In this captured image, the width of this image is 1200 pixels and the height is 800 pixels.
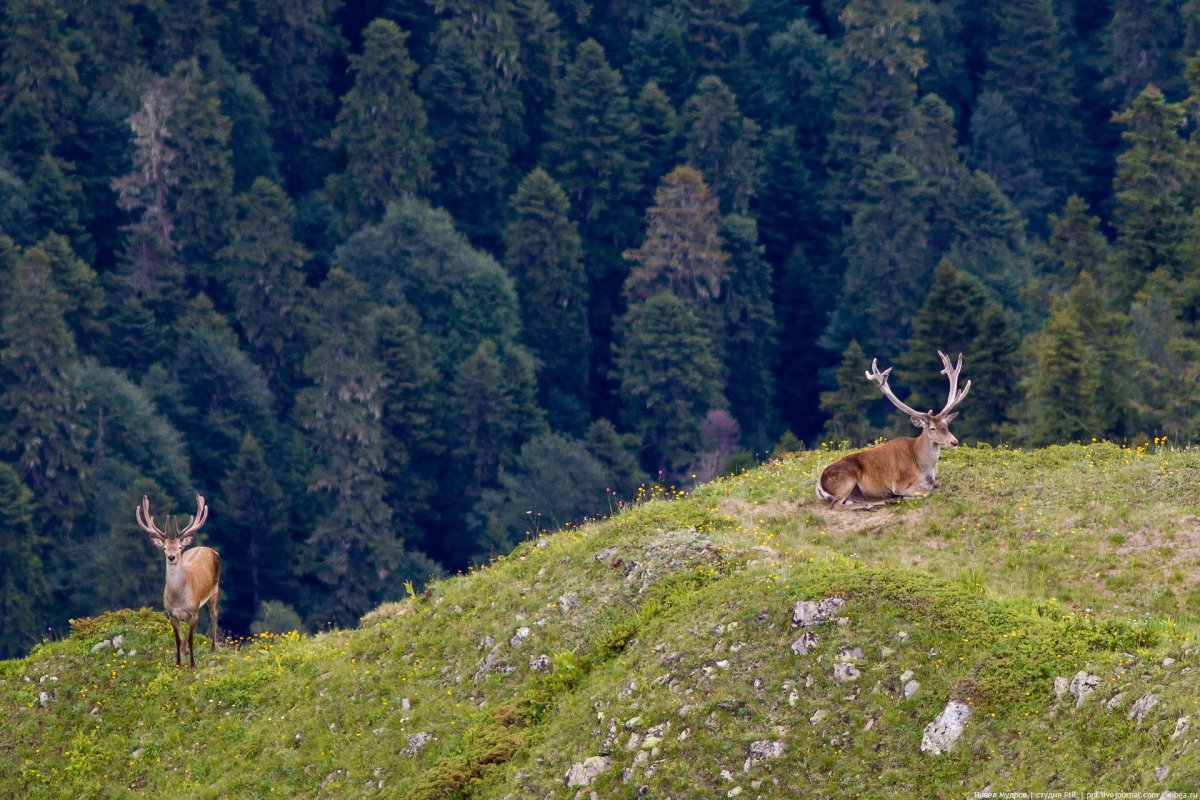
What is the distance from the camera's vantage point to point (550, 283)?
137 metres

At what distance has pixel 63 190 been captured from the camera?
5281 inches

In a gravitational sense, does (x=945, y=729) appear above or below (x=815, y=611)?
below

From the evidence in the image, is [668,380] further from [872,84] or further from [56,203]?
[56,203]

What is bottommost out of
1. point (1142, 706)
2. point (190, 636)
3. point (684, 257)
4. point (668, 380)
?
point (668, 380)

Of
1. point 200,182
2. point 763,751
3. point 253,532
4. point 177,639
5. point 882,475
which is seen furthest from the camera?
point 200,182

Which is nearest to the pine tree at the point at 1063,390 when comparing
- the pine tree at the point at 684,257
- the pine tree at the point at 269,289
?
the pine tree at the point at 684,257

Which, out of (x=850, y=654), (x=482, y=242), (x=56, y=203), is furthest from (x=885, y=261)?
(x=850, y=654)

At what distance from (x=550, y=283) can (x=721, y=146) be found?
16.0 m

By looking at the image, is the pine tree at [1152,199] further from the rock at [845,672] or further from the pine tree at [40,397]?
the rock at [845,672]

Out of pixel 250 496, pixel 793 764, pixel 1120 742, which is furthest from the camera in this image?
pixel 250 496

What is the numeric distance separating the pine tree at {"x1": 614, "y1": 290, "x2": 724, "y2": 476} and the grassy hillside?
91.3 meters

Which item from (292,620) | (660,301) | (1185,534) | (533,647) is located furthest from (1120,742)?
(660,301)

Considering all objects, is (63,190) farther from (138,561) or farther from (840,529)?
(840,529)

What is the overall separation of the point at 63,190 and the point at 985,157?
203 ft
